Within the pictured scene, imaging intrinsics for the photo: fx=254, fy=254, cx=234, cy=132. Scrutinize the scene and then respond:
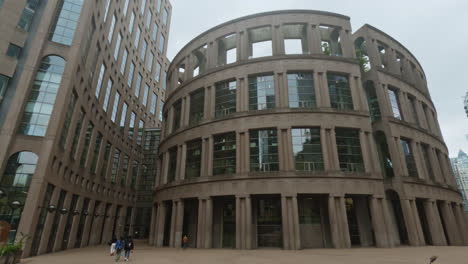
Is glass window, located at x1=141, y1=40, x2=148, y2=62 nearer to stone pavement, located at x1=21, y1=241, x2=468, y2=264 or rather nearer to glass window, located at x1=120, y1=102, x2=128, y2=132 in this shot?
glass window, located at x1=120, y1=102, x2=128, y2=132

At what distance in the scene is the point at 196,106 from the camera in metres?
32.2

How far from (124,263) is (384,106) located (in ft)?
97.4

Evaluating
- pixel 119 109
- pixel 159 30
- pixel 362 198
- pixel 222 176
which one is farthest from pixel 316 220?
pixel 159 30

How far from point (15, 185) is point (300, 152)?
78.6 ft

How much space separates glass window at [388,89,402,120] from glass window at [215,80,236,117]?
19372 mm

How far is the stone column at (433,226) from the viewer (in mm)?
25859

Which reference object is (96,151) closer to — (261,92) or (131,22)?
(261,92)

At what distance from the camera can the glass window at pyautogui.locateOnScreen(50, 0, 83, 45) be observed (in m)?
23.8

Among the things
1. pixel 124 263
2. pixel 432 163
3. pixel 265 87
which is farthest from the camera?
pixel 432 163

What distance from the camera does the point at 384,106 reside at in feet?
95.8

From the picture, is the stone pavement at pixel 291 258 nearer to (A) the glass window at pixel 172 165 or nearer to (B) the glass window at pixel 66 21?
(A) the glass window at pixel 172 165

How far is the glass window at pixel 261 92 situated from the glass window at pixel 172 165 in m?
12.2

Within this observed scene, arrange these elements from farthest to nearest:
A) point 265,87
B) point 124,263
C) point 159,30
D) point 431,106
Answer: point 159,30 → point 431,106 → point 265,87 → point 124,263

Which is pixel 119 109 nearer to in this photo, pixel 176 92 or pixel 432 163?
pixel 176 92
